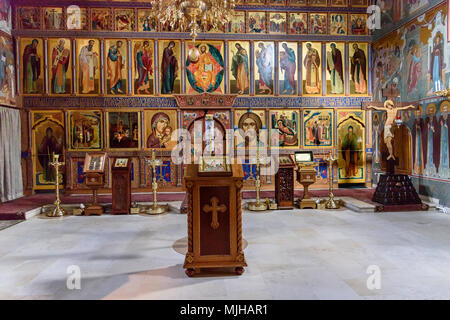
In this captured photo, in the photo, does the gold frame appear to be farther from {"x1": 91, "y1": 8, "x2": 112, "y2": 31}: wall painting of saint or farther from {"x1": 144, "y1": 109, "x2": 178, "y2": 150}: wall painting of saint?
{"x1": 91, "y1": 8, "x2": 112, "y2": 31}: wall painting of saint

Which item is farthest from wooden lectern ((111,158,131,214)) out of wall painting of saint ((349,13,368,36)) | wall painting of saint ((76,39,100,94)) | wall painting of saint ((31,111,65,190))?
wall painting of saint ((349,13,368,36))

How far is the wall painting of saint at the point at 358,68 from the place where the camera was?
1268 centimetres

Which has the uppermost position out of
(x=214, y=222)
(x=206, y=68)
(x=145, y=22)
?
(x=145, y=22)

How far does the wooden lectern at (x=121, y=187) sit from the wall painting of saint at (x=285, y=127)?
18.1 ft

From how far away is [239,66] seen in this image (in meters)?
12.4

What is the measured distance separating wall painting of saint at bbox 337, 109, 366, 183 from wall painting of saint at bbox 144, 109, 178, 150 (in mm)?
5981

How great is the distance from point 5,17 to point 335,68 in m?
11.2

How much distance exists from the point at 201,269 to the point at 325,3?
36.6ft

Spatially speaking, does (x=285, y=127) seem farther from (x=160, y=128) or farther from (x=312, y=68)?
(x=160, y=128)

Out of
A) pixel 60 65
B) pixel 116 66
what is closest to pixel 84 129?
pixel 60 65

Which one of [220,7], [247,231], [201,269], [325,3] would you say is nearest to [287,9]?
[325,3]

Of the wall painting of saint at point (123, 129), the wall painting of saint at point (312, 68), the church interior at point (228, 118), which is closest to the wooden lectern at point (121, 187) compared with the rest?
the church interior at point (228, 118)

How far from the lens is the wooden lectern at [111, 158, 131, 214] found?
29.9 feet
